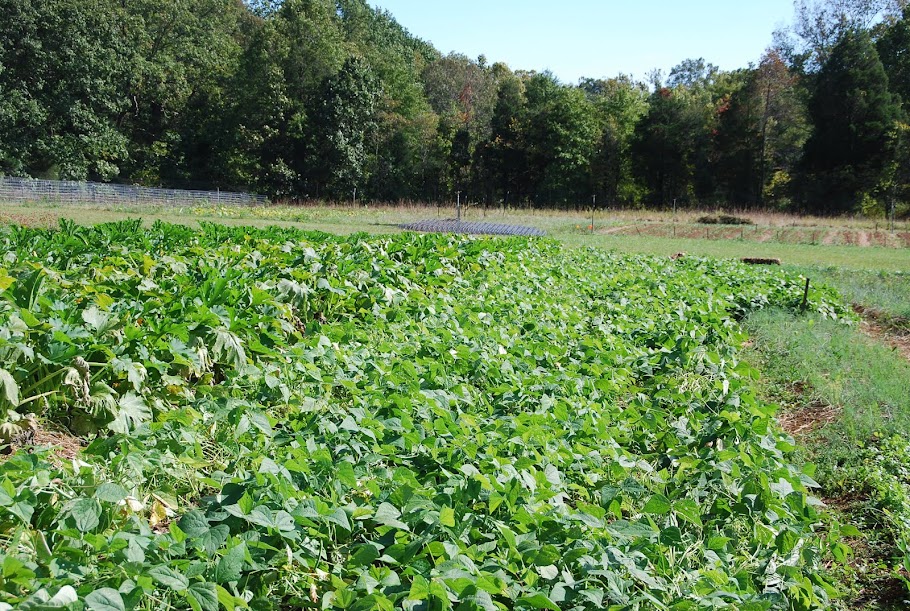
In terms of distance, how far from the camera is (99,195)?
35.9 m

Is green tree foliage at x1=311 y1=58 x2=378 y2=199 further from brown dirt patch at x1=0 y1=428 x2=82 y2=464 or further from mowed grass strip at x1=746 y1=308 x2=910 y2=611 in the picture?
brown dirt patch at x1=0 y1=428 x2=82 y2=464

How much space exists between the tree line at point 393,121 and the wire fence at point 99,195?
6.28 metres

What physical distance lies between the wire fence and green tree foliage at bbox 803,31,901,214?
36072 mm

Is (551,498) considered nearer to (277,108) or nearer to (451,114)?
(277,108)

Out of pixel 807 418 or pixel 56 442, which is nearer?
pixel 56 442

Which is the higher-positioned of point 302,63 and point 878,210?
point 302,63

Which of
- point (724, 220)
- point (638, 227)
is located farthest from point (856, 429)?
point (724, 220)

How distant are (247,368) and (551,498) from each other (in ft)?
7.75

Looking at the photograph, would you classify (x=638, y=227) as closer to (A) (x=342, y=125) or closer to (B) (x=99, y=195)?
(A) (x=342, y=125)

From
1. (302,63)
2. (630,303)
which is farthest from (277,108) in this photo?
(630,303)

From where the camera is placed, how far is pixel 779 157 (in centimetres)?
4678

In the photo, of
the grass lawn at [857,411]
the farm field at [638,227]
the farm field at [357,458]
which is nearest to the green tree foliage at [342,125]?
the farm field at [638,227]

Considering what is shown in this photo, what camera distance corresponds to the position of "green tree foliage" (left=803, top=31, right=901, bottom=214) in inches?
1623

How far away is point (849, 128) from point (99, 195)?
144 feet
